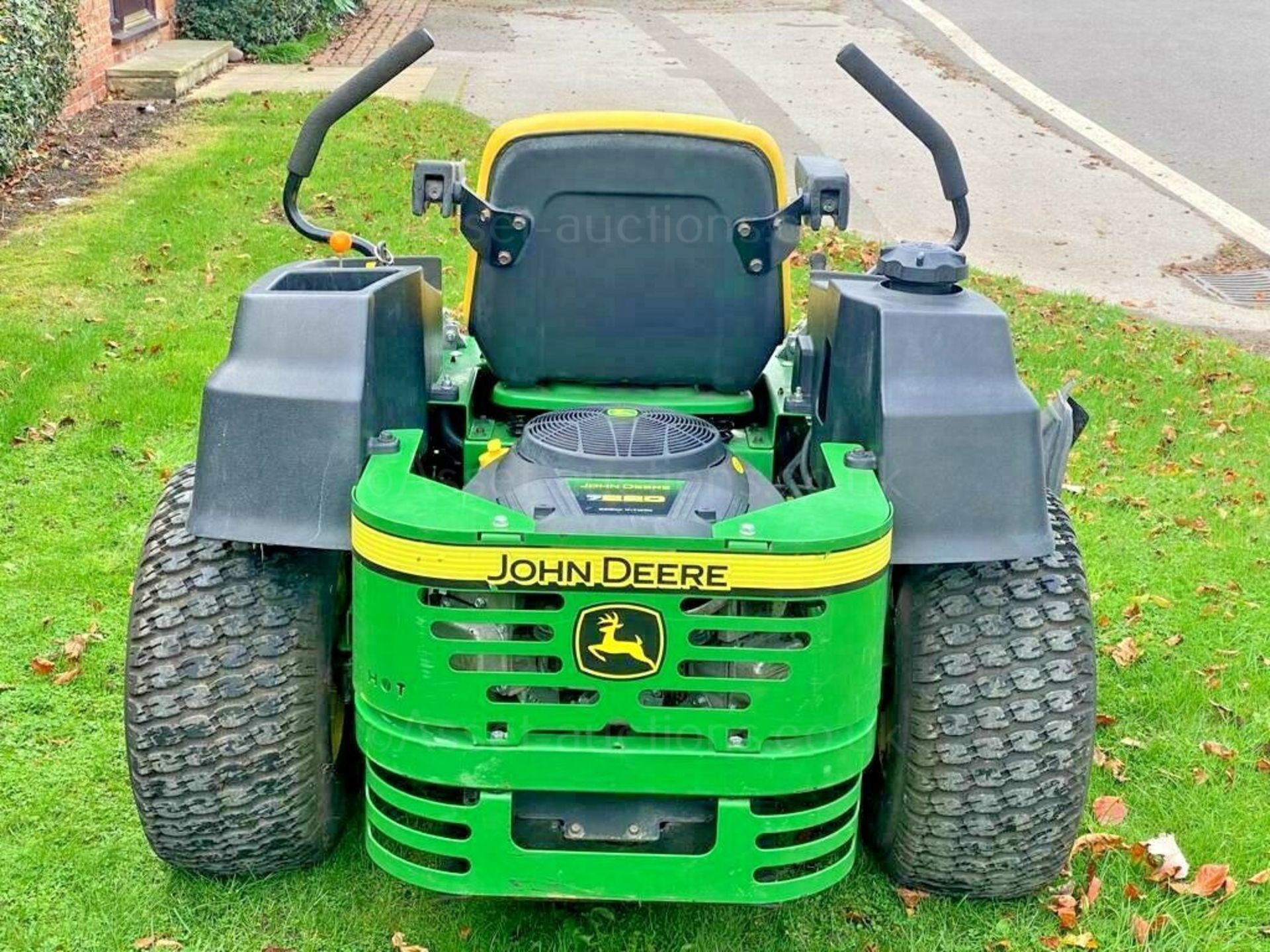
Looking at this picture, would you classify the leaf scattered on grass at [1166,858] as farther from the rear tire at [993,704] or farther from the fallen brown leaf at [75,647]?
the fallen brown leaf at [75,647]

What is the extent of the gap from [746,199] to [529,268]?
1.67 ft

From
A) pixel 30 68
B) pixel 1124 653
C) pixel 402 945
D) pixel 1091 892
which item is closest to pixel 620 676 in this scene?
pixel 402 945

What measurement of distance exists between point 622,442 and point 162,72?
9.79m

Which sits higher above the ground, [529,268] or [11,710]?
[529,268]

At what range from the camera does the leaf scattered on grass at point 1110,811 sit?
3396 millimetres

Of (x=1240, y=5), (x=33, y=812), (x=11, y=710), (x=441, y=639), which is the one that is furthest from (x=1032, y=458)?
(x=1240, y=5)

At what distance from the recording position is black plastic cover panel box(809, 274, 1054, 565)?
2.60 metres

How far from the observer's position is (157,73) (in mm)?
11227

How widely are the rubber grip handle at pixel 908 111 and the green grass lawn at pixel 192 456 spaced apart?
4.98 feet

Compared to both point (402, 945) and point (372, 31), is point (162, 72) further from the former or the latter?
point (402, 945)

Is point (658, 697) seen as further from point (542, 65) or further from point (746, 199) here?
point (542, 65)

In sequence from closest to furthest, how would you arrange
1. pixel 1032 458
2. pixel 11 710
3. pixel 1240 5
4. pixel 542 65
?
pixel 1032 458
pixel 11 710
pixel 542 65
pixel 1240 5

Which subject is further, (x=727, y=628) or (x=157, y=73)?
(x=157, y=73)

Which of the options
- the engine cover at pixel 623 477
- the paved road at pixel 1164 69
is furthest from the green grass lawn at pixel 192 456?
the paved road at pixel 1164 69
